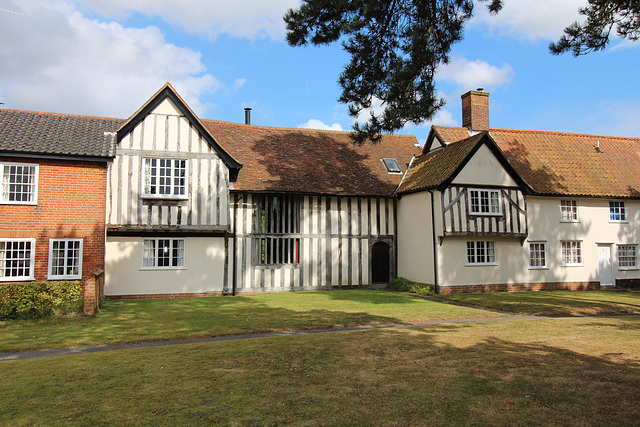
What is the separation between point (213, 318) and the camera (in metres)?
13.2

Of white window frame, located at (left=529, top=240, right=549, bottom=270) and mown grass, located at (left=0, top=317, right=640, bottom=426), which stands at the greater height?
white window frame, located at (left=529, top=240, right=549, bottom=270)

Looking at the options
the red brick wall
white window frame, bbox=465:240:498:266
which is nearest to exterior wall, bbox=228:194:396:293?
white window frame, bbox=465:240:498:266

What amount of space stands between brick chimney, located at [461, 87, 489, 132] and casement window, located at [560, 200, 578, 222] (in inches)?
227

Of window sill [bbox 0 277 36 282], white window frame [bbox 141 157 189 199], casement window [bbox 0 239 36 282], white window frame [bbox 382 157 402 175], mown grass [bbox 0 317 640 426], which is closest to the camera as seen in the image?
mown grass [bbox 0 317 640 426]

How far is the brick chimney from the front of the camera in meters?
24.7

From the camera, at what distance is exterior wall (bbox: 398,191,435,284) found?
2078 centimetres

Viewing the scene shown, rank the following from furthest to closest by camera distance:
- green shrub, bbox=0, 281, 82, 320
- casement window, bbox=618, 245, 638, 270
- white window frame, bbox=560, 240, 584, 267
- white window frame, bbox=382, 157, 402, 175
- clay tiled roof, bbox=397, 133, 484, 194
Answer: white window frame, bbox=382, 157, 402, 175, casement window, bbox=618, 245, 638, 270, white window frame, bbox=560, 240, 584, 267, clay tiled roof, bbox=397, 133, 484, 194, green shrub, bbox=0, 281, 82, 320

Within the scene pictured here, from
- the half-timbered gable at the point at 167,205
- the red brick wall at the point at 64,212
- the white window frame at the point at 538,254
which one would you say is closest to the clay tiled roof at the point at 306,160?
the half-timbered gable at the point at 167,205

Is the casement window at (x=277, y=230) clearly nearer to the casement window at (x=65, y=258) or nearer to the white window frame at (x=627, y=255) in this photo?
the casement window at (x=65, y=258)

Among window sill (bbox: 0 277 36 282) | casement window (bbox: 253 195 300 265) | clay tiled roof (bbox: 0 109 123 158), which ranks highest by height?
clay tiled roof (bbox: 0 109 123 158)

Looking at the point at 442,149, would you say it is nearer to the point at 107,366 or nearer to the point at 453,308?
the point at 453,308

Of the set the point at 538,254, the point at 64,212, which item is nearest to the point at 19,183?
the point at 64,212

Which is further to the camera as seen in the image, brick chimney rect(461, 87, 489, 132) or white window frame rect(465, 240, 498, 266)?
brick chimney rect(461, 87, 489, 132)

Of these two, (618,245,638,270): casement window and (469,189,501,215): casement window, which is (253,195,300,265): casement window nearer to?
(469,189,501,215): casement window
